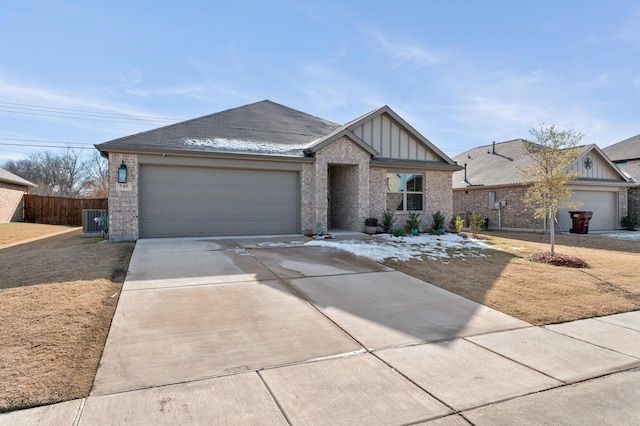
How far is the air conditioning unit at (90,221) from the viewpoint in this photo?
45.4 feet

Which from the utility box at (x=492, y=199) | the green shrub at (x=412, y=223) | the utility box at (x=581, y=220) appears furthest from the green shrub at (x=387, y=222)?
the utility box at (x=581, y=220)

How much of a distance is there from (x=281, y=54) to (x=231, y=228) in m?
7.39

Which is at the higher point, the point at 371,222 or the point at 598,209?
the point at 598,209

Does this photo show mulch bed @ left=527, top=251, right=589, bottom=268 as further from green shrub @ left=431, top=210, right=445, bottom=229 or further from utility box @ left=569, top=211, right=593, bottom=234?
utility box @ left=569, top=211, right=593, bottom=234

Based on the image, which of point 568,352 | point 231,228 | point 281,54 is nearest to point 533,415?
point 568,352

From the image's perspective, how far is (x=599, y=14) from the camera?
10.5 metres

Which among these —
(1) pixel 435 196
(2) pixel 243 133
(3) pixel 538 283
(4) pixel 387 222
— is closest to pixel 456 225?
(1) pixel 435 196

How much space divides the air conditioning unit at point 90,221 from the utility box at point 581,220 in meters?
20.5

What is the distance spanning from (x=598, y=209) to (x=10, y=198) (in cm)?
3635

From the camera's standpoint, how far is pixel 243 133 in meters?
14.2

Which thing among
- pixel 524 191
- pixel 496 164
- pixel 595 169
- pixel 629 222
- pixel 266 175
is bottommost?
Result: pixel 629 222

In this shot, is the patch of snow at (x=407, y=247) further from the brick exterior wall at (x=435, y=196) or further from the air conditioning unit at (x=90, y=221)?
the air conditioning unit at (x=90, y=221)

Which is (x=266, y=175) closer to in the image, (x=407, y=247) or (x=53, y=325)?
(x=407, y=247)

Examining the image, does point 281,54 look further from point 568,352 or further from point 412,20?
point 568,352
